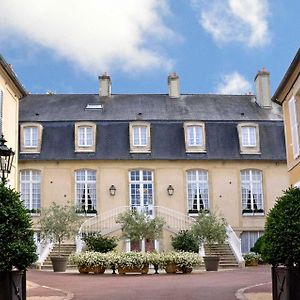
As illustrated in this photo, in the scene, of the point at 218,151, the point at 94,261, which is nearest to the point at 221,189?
the point at 218,151

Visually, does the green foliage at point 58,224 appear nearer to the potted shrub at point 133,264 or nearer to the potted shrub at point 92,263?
the potted shrub at point 92,263

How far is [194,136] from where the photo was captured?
29984mm

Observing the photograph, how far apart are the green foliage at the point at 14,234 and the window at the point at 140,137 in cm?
1849

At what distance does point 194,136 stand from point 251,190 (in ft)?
12.0

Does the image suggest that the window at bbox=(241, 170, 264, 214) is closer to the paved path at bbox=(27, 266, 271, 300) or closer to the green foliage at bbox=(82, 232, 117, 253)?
the green foliage at bbox=(82, 232, 117, 253)

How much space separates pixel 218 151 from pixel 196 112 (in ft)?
8.92

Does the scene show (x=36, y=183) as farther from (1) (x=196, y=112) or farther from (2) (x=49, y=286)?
(2) (x=49, y=286)

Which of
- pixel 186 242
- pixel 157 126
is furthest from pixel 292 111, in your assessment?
pixel 157 126

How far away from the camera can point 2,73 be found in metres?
18.6

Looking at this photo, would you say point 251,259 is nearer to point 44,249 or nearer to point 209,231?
point 209,231

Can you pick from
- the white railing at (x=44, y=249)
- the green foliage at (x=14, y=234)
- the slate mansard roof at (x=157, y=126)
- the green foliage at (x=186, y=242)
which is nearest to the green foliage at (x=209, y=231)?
the green foliage at (x=186, y=242)

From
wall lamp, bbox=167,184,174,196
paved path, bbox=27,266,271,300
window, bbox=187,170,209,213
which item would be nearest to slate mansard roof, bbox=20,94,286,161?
window, bbox=187,170,209,213

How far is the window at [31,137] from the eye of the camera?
29516 mm

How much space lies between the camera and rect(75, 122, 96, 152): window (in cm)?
2965
